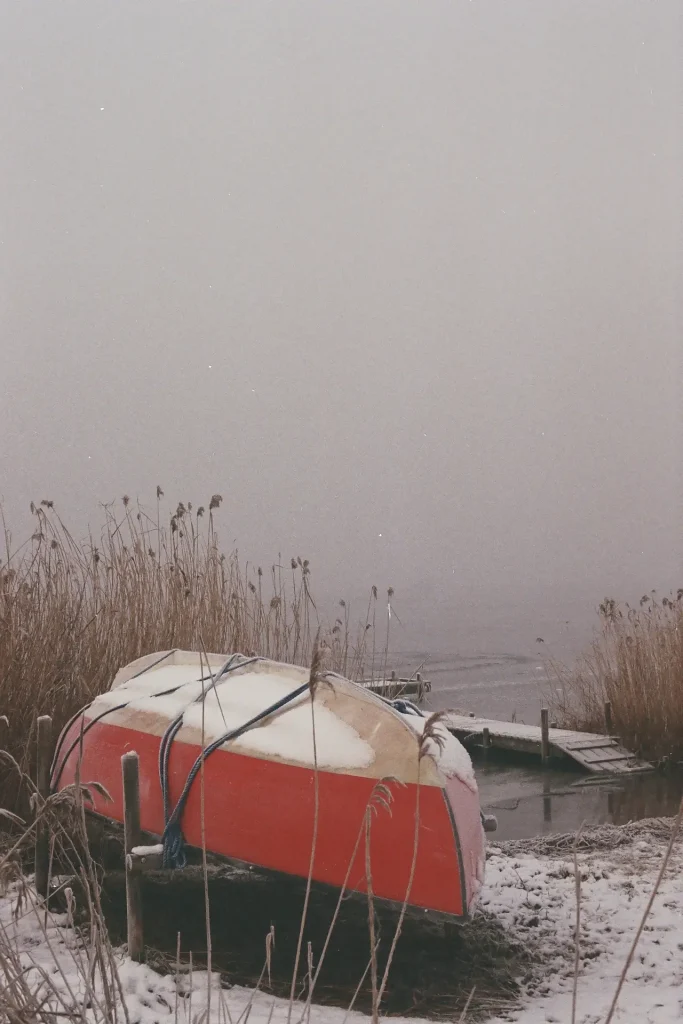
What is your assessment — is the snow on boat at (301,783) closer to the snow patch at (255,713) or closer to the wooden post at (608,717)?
the snow patch at (255,713)

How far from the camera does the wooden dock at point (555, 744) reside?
345 inches

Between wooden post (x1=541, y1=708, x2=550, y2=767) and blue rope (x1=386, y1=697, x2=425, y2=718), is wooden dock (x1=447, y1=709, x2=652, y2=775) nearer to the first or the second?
wooden post (x1=541, y1=708, x2=550, y2=767)

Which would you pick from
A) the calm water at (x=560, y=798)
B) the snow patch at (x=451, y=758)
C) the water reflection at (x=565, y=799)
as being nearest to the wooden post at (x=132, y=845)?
the snow patch at (x=451, y=758)

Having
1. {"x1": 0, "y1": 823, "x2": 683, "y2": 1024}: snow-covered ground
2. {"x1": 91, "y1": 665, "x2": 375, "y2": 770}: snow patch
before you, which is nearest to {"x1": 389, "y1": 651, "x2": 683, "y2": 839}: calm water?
{"x1": 0, "y1": 823, "x2": 683, "y2": 1024}: snow-covered ground

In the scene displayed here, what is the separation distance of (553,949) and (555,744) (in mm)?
5578

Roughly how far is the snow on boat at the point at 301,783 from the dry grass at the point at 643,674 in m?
5.91

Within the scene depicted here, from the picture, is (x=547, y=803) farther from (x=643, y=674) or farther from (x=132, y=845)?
(x=132, y=845)

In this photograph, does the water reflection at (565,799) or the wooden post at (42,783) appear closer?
the wooden post at (42,783)

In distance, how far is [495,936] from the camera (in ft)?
12.8

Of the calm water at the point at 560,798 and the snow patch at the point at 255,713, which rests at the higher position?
the snow patch at the point at 255,713

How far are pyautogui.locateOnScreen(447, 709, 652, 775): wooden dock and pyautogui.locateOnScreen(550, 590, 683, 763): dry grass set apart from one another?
1.01ft

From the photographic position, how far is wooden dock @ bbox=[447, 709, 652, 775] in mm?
8758

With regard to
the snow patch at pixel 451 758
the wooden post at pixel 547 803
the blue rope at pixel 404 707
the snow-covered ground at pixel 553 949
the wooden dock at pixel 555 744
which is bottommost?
the wooden post at pixel 547 803

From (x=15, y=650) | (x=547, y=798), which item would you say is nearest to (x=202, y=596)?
(x=15, y=650)
